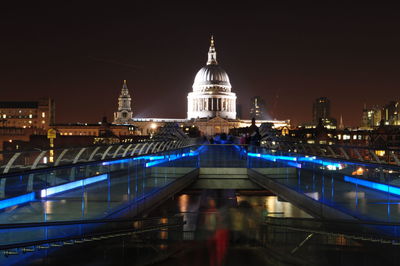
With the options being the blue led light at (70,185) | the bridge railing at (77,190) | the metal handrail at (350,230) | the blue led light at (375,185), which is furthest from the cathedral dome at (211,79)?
the metal handrail at (350,230)

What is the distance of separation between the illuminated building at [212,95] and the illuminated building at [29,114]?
50.2 meters

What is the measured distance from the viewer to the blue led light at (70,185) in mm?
8430

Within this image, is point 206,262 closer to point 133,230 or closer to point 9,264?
point 133,230

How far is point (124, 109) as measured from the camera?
192 meters

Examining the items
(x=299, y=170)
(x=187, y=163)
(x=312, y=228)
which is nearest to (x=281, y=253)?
(x=312, y=228)

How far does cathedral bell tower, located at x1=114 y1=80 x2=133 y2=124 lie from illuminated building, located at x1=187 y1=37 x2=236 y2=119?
2305 cm

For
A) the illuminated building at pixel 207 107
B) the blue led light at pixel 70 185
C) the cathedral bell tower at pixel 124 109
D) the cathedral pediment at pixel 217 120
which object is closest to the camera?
the blue led light at pixel 70 185

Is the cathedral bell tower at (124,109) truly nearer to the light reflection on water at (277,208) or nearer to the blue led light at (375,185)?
the light reflection on water at (277,208)

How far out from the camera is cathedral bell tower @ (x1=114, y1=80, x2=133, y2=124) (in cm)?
19012

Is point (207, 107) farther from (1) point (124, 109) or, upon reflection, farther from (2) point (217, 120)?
(1) point (124, 109)

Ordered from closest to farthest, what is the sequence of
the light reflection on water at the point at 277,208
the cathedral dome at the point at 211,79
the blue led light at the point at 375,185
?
the blue led light at the point at 375,185 < the light reflection on water at the point at 277,208 < the cathedral dome at the point at 211,79

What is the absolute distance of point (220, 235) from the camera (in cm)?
929

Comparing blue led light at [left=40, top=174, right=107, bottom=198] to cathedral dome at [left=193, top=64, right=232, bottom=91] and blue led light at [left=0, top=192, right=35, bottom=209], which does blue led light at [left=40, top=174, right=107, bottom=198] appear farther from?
cathedral dome at [left=193, top=64, right=232, bottom=91]

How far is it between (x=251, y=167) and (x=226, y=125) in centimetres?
15193
